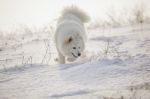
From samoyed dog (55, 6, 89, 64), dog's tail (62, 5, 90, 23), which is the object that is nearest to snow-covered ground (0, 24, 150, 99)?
samoyed dog (55, 6, 89, 64)

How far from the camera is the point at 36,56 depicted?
5.40 m

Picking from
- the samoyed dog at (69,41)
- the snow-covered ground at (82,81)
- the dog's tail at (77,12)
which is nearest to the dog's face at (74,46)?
the samoyed dog at (69,41)

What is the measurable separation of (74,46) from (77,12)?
1.63 metres

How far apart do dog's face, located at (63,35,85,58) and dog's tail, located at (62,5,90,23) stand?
53.1 inches

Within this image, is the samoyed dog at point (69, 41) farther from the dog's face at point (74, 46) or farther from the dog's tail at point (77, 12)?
the dog's tail at point (77, 12)

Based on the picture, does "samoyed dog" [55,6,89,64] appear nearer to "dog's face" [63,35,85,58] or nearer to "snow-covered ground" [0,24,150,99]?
"dog's face" [63,35,85,58]

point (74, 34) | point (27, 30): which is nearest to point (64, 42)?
point (74, 34)

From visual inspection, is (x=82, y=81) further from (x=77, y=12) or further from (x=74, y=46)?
(x=77, y=12)

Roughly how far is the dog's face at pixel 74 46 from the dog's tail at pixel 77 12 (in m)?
1.35

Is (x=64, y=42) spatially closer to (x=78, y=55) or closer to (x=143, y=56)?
(x=78, y=55)

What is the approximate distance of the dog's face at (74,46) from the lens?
18.6 ft

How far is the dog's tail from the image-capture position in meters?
6.97

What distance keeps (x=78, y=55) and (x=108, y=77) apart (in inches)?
112

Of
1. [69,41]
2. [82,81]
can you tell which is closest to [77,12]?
[69,41]
